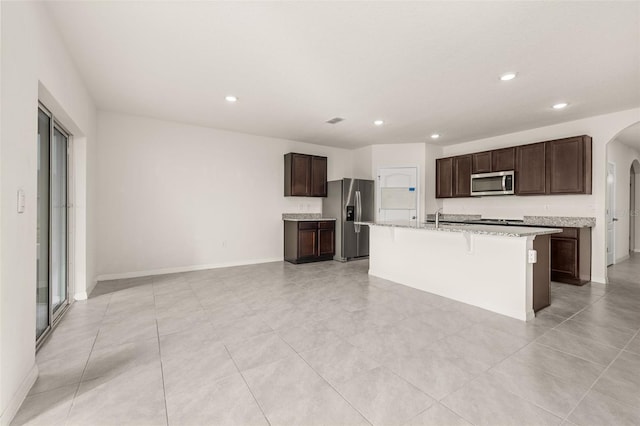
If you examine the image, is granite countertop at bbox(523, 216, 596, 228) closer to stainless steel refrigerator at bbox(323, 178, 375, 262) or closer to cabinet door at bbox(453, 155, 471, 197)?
cabinet door at bbox(453, 155, 471, 197)

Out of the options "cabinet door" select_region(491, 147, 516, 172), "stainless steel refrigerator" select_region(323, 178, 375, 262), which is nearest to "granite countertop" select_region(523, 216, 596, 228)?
"cabinet door" select_region(491, 147, 516, 172)

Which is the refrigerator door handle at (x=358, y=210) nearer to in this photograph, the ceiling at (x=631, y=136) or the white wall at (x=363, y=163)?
the white wall at (x=363, y=163)

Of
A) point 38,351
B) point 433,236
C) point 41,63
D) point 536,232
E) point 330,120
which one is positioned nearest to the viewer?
point 41,63

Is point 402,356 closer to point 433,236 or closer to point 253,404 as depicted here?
point 253,404

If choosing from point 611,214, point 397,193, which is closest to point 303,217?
point 397,193

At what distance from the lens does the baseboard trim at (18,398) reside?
59.0 inches

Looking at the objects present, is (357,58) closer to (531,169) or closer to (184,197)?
(184,197)

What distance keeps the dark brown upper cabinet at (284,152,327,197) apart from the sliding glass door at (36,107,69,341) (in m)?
3.59

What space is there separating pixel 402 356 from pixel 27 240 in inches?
105

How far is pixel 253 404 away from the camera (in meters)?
1.67

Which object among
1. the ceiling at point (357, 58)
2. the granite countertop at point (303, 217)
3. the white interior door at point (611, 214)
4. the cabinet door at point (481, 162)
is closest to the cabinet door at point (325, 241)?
the granite countertop at point (303, 217)

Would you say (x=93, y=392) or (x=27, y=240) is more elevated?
(x=27, y=240)

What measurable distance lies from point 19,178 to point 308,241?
4.53m

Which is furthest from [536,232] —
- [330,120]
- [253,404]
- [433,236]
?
[330,120]
